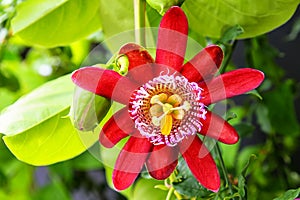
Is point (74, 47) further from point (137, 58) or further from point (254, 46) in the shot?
point (137, 58)

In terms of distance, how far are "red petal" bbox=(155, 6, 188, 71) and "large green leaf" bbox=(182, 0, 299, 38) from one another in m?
0.09

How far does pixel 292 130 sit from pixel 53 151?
37 cm

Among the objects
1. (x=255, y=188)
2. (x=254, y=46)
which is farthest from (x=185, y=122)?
(x=255, y=188)

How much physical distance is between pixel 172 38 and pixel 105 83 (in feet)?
0.17

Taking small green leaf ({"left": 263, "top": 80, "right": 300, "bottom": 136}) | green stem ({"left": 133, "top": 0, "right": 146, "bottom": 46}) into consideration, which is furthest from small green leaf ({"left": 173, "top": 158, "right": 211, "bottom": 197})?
small green leaf ({"left": 263, "top": 80, "right": 300, "bottom": 136})

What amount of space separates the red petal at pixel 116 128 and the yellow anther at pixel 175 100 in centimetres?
3

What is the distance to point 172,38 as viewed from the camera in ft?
1.13

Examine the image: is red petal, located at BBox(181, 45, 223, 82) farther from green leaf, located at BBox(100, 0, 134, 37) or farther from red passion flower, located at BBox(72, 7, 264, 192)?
green leaf, located at BBox(100, 0, 134, 37)

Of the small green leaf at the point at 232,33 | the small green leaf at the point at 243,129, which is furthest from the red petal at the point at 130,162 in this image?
the small green leaf at the point at 243,129

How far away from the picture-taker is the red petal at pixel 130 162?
342 mm

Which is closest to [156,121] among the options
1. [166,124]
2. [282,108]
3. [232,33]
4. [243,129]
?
[166,124]

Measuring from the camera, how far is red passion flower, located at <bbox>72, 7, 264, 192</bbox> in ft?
1.12

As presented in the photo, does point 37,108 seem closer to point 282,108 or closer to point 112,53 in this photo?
point 112,53

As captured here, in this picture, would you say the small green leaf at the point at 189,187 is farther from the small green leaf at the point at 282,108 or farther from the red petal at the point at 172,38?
the small green leaf at the point at 282,108
